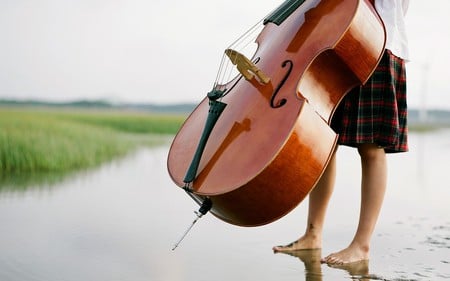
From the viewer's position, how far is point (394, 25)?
2.43 meters

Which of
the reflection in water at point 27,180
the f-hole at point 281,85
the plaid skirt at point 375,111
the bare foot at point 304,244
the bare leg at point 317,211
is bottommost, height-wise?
the reflection in water at point 27,180

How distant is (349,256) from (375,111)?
555 millimetres

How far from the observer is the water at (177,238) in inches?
90.6

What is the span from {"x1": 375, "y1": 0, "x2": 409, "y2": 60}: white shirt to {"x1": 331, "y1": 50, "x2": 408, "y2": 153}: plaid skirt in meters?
0.03

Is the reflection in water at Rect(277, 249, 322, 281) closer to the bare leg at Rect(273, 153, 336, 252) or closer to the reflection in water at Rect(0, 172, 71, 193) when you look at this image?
the bare leg at Rect(273, 153, 336, 252)

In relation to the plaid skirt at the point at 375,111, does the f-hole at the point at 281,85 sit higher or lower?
higher

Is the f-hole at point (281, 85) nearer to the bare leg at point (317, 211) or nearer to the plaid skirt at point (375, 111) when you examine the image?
the plaid skirt at point (375, 111)

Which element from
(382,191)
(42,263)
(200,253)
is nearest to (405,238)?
(382,191)

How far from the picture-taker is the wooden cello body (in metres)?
1.83

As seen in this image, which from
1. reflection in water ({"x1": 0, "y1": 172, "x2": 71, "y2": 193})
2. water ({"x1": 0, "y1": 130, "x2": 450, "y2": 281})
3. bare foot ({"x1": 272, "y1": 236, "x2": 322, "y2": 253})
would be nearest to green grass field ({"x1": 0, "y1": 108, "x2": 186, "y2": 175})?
reflection in water ({"x1": 0, "y1": 172, "x2": 71, "y2": 193})

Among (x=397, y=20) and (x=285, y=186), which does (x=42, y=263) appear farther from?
(x=397, y=20)

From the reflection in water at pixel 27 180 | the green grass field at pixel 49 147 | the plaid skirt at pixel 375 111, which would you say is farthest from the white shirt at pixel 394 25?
the green grass field at pixel 49 147

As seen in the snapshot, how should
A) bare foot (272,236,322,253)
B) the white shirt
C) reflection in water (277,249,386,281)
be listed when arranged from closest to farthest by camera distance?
reflection in water (277,249,386,281), the white shirt, bare foot (272,236,322,253)

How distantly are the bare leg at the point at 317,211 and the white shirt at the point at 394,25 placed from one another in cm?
51
